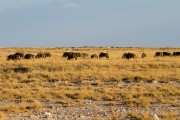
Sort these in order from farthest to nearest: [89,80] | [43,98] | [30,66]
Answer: [30,66]
[89,80]
[43,98]

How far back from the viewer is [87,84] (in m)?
28.0

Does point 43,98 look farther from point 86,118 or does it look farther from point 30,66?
point 30,66

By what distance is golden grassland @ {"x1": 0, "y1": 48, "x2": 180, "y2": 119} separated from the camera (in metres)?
20.4

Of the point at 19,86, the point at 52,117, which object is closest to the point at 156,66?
the point at 19,86

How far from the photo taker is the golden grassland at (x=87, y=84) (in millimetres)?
20359

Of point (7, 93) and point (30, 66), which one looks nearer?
point (7, 93)

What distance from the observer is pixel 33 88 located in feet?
82.7

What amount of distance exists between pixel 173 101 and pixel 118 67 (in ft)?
60.6

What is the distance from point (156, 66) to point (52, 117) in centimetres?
2381

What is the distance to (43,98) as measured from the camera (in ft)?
70.4

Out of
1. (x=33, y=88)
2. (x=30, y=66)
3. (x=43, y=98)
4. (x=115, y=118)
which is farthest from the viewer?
(x=30, y=66)

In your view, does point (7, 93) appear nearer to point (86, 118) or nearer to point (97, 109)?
point (97, 109)

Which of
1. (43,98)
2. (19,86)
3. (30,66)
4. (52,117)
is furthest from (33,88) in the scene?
(30,66)

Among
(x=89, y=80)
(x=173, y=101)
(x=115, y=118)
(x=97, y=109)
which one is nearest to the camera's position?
(x=115, y=118)
